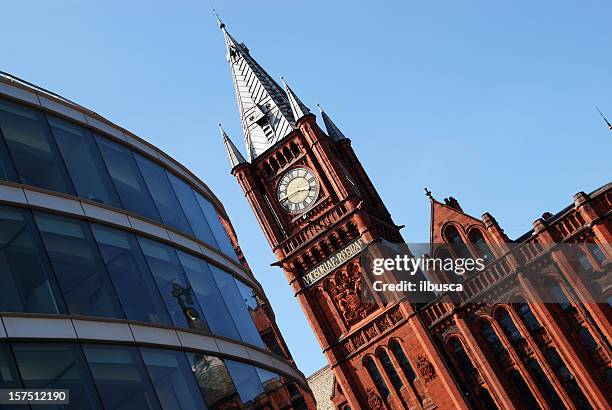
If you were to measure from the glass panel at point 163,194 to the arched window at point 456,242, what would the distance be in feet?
75.6

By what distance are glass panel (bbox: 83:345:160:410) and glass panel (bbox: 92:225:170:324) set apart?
138 centimetres

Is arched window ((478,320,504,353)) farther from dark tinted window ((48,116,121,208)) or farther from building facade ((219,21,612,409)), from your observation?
dark tinted window ((48,116,121,208))

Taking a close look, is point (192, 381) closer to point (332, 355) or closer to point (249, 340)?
point (249, 340)

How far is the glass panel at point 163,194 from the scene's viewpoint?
1032 inches

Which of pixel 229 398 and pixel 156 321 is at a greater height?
pixel 156 321

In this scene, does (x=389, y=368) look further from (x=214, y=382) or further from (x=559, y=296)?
(x=214, y=382)

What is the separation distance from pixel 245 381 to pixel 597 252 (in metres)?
23.8

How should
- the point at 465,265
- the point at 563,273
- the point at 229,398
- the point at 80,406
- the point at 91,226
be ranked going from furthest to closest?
the point at 465,265
the point at 563,273
the point at 229,398
the point at 91,226
the point at 80,406

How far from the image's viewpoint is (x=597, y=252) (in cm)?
4134

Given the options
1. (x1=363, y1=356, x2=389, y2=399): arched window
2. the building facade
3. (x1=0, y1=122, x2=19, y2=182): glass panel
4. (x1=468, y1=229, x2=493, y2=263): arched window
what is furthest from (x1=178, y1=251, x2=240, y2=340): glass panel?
(x1=468, y1=229, x2=493, y2=263): arched window

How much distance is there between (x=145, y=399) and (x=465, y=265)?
29.2 metres

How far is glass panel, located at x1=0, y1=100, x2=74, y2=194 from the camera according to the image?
21.1 m

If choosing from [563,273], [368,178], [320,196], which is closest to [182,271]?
[563,273]

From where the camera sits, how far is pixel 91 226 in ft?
71.4
